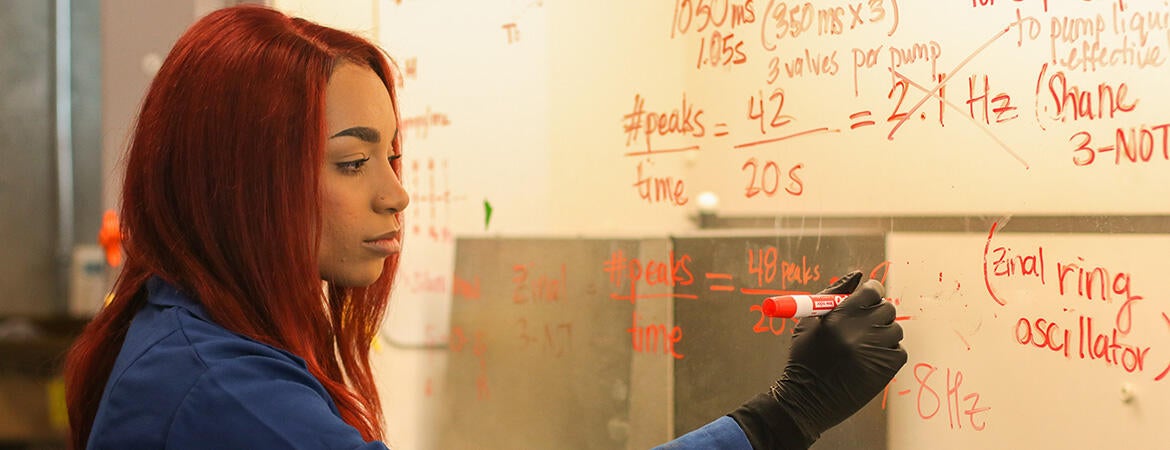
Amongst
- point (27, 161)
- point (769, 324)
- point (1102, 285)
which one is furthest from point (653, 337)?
point (27, 161)

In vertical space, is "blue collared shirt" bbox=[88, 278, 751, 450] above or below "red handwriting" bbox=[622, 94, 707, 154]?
below

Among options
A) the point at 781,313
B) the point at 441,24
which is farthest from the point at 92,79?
the point at 781,313

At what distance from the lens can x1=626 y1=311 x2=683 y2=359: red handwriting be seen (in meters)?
1.32

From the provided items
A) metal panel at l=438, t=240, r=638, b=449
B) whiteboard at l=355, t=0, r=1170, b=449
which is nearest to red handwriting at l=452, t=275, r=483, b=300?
metal panel at l=438, t=240, r=638, b=449

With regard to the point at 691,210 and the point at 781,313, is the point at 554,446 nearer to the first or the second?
the point at 691,210

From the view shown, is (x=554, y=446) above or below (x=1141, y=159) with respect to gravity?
below

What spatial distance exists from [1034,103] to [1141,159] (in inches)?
4.3

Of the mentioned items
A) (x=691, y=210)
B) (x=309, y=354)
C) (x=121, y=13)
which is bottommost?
(x=309, y=354)

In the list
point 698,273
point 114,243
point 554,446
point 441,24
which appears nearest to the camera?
point 698,273

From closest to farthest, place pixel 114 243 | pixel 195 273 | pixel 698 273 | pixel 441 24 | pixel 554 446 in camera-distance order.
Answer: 1. pixel 195 273
2. pixel 698 273
3. pixel 554 446
4. pixel 441 24
5. pixel 114 243

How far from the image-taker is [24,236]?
8.17ft

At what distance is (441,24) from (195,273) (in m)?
0.79

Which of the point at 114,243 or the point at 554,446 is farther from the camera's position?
the point at 114,243

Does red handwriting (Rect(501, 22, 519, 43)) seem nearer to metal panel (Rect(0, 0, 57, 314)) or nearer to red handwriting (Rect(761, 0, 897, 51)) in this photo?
red handwriting (Rect(761, 0, 897, 51))
